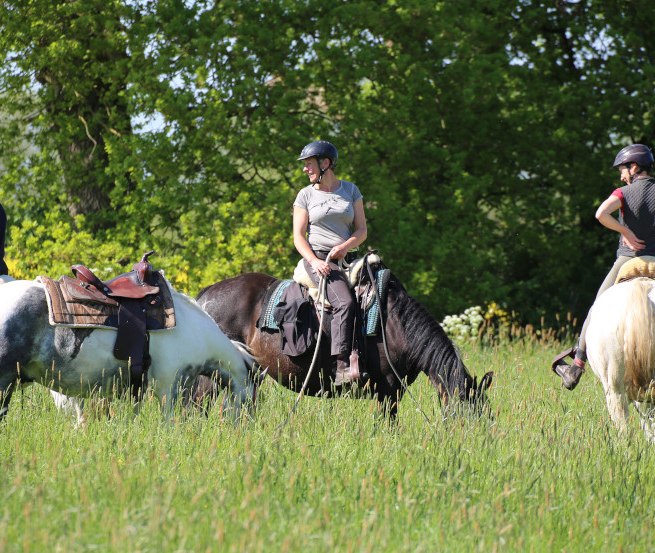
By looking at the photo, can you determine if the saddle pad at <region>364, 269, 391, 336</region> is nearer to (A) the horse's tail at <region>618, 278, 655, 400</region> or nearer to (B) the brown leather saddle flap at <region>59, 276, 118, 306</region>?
(A) the horse's tail at <region>618, 278, 655, 400</region>

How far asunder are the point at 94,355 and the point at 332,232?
211 cm

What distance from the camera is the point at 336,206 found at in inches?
276

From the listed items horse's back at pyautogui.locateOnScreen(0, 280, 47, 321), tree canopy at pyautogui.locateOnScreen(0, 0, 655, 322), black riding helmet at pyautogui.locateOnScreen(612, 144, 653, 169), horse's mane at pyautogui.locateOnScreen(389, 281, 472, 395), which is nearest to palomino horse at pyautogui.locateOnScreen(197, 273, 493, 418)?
horse's mane at pyautogui.locateOnScreen(389, 281, 472, 395)

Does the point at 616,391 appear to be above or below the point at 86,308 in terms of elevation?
below

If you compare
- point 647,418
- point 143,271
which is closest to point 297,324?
point 143,271

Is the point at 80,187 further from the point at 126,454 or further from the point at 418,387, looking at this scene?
the point at 126,454

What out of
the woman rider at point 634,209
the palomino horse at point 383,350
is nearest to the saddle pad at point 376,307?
the palomino horse at point 383,350

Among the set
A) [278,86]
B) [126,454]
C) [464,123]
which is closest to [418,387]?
[126,454]

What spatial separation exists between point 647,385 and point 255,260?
321 inches

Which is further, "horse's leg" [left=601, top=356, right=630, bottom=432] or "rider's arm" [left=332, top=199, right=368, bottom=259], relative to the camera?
"rider's arm" [left=332, top=199, right=368, bottom=259]

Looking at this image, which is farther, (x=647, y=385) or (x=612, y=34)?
(x=612, y=34)

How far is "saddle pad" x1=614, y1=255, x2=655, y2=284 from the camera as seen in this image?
6.54 m

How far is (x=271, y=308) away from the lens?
7258 mm

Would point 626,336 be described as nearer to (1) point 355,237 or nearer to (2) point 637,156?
(2) point 637,156
